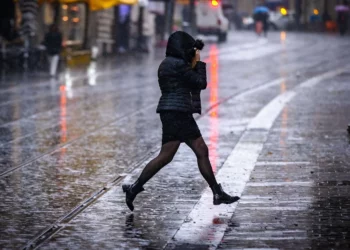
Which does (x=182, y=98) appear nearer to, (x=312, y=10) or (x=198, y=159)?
(x=198, y=159)

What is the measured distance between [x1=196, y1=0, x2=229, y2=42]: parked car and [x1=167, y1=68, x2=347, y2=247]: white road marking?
44.0 metres

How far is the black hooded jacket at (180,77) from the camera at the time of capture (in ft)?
32.0

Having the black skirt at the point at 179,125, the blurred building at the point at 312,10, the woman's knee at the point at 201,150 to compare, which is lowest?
the blurred building at the point at 312,10

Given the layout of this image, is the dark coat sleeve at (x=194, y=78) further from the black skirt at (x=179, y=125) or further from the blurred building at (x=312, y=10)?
the blurred building at (x=312, y=10)

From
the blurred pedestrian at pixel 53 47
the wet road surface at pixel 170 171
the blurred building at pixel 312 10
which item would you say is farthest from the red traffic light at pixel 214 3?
the wet road surface at pixel 170 171

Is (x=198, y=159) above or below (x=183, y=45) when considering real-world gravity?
below

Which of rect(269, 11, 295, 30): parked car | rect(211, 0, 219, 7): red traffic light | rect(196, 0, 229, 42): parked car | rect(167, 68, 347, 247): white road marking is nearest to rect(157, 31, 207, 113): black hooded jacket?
rect(167, 68, 347, 247): white road marking

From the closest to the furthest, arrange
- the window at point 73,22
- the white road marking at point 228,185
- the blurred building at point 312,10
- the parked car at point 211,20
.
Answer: the white road marking at point 228,185 < the window at point 73,22 < the parked car at point 211,20 < the blurred building at point 312,10

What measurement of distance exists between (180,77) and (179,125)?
44 cm

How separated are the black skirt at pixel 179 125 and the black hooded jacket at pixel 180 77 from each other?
6 centimetres

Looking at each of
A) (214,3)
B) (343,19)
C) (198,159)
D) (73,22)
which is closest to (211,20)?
(214,3)

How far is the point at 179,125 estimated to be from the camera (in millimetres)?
9789

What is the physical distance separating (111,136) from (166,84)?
22.6 ft

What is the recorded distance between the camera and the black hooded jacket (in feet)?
32.0
